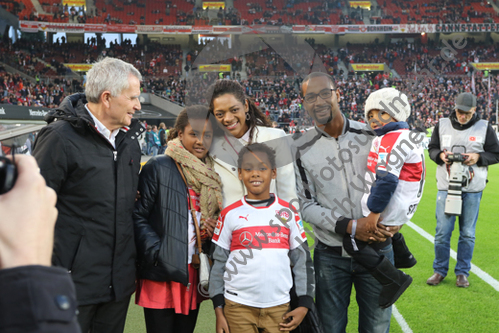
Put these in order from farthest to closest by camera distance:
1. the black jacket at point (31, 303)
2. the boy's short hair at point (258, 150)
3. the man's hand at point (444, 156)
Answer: the man's hand at point (444, 156) < the boy's short hair at point (258, 150) < the black jacket at point (31, 303)

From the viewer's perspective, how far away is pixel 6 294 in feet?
2.07

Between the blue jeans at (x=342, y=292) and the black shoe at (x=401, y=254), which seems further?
the black shoe at (x=401, y=254)

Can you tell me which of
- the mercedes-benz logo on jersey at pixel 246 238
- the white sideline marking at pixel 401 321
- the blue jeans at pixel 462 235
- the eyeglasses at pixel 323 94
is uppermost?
the eyeglasses at pixel 323 94

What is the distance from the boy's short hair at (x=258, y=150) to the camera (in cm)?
227

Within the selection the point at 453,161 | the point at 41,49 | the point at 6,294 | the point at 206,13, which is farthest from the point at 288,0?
the point at 6,294

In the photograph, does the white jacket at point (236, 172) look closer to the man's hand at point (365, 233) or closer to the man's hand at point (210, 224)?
the man's hand at point (210, 224)

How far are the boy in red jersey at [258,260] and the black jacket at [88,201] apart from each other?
51cm

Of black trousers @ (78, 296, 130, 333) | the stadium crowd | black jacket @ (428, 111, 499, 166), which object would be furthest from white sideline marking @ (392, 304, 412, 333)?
the stadium crowd

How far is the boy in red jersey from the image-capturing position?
2.10 m

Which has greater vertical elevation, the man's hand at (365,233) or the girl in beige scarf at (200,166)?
the girl in beige scarf at (200,166)

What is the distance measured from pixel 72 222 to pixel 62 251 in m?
0.14

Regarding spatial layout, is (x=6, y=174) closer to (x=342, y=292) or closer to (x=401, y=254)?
(x=342, y=292)

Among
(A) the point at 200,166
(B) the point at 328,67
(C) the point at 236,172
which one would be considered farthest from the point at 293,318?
(B) the point at 328,67

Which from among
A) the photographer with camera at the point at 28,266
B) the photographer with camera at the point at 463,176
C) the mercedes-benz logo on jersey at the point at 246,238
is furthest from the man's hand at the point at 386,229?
the photographer with camera at the point at 463,176
